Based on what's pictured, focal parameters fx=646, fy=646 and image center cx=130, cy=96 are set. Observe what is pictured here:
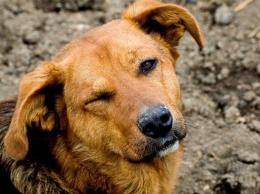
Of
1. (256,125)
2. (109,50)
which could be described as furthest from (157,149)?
(256,125)

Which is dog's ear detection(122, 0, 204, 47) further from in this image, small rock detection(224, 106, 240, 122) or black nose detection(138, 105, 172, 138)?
small rock detection(224, 106, 240, 122)

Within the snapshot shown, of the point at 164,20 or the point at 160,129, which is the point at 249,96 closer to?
the point at 164,20

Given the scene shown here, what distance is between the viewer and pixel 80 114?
4781 mm

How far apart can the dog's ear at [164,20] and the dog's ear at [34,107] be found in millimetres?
848

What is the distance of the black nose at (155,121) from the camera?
4328 mm

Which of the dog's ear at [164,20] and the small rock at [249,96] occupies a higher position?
the dog's ear at [164,20]

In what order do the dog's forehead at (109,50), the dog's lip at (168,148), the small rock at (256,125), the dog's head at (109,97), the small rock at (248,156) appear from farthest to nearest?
the small rock at (256,125) < the small rock at (248,156) < the dog's forehead at (109,50) < the dog's lip at (168,148) < the dog's head at (109,97)

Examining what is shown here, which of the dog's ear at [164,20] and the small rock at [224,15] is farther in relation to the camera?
the small rock at [224,15]

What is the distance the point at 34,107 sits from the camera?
460 cm

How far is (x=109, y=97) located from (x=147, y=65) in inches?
15.4

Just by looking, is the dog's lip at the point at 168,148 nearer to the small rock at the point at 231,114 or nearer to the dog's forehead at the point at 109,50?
the dog's forehead at the point at 109,50

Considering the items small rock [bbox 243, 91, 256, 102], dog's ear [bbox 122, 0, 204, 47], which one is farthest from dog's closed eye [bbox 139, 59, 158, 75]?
small rock [bbox 243, 91, 256, 102]

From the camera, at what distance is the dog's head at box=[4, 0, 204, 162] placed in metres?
4.43

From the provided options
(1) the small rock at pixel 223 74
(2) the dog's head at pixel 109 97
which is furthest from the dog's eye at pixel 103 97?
(1) the small rock at pixel 223 74
